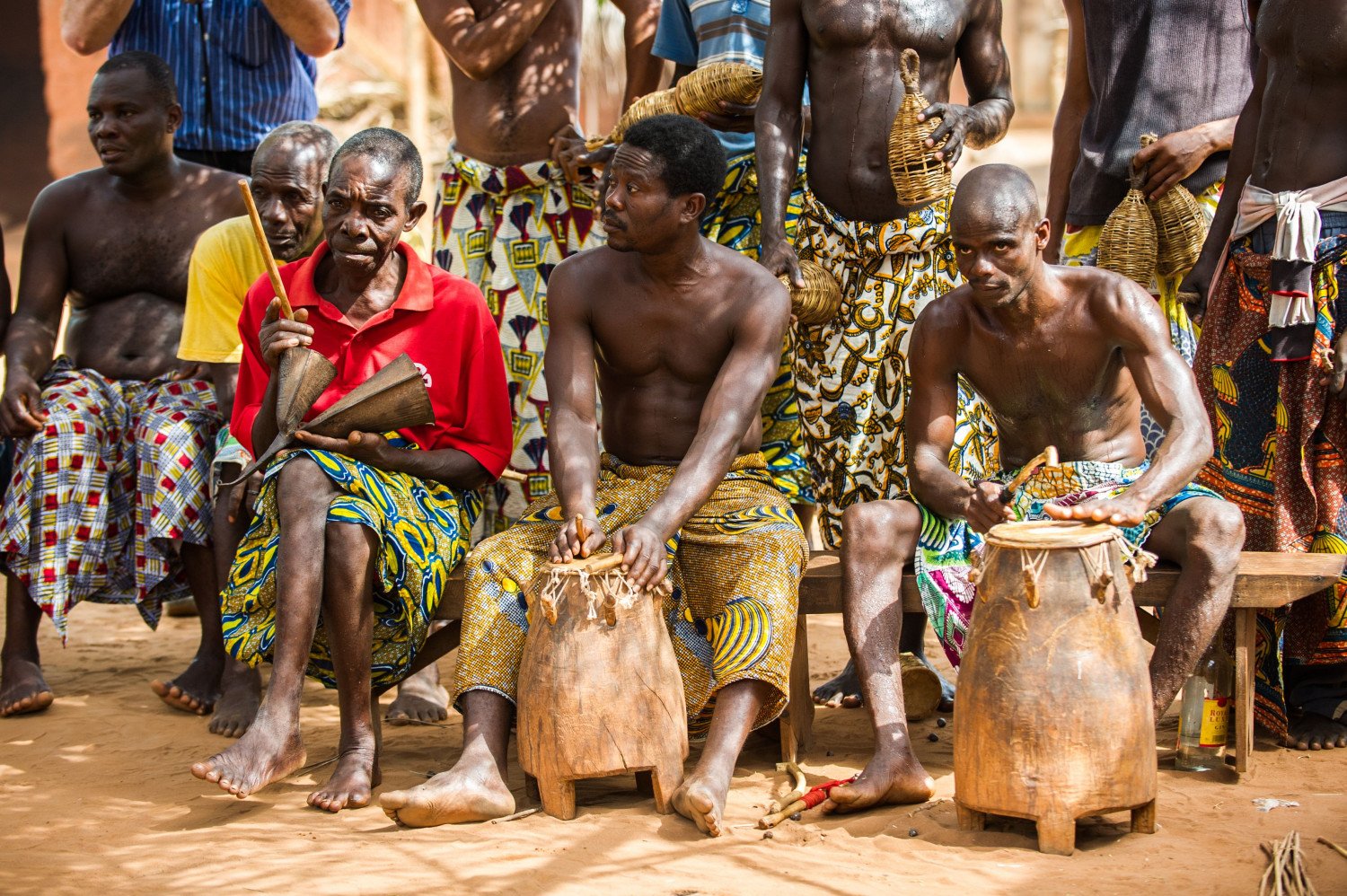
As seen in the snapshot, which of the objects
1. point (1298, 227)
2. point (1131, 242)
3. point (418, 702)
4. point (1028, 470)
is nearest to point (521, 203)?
point (418, 702)

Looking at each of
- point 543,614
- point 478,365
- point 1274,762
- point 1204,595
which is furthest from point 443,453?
point 1274,762

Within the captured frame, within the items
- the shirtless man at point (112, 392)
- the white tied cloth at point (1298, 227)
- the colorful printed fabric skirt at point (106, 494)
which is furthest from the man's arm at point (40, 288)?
the white tied cloth at point (1298, 227)

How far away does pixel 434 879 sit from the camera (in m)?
3.57

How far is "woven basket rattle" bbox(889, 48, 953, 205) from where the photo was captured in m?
4.80

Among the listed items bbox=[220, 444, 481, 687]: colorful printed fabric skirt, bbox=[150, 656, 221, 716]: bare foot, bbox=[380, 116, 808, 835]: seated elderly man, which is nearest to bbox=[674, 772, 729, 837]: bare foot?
bbox=[380, 116, 808, 835]: seated elderly man

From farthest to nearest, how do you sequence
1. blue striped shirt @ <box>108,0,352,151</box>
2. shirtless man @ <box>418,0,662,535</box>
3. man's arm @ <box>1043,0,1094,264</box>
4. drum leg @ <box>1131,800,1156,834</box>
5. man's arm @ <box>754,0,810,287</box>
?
blue striped shirt @ <box>108,0,352,151</box> → man's arm @ <box>1043,0,1094,264</box> → shirtless man @ <box>418,0,662,535</box> → man's arm @ <box>754,0,810,287</box> → drum leg @ <box>1131,800,1156,834</box>

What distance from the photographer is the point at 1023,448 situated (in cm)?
459

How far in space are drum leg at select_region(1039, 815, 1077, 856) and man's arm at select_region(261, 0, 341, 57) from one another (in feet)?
14.9

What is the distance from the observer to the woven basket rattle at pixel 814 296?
496 cm

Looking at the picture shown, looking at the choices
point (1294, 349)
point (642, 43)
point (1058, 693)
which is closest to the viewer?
point (1058, 693)

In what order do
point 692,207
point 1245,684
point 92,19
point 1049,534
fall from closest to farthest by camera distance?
1. point 1049,534
2. point 1245,684
3. point 692,207
4. point 92,19

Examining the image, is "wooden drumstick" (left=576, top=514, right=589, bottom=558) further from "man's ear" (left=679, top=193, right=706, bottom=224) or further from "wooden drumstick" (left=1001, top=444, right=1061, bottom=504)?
"wooden drumstick" (left=1001, top=444, right=1061, bottom=504)

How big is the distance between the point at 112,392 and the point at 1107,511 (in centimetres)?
372

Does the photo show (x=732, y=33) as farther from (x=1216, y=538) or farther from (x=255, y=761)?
(x=255, y=761)
